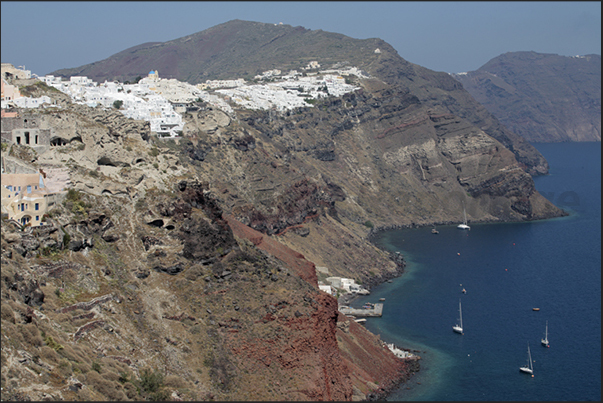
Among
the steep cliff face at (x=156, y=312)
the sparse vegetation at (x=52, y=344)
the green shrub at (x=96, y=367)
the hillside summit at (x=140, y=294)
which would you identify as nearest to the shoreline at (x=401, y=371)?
the hillside summit at (x=140, y=294)

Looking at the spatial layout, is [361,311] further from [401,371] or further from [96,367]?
[96,367]

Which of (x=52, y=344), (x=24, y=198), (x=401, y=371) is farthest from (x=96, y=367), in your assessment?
(x=401, y=371)

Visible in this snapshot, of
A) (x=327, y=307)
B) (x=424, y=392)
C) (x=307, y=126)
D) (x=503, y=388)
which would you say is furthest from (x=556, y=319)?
(x=307, y=126)

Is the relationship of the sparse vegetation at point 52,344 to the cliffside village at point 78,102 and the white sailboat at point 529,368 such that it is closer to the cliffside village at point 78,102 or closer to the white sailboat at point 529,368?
the cliffside village at point 78,102

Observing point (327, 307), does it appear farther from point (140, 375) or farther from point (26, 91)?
point (26, 91)

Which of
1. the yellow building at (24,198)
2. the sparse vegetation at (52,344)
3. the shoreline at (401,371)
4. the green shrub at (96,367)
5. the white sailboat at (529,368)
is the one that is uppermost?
Result: the yellow building at (24,198)

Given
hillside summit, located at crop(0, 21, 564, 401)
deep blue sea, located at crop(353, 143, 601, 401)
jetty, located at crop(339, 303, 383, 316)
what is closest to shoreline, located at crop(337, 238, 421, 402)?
hillside summit, located at crop(0, 21, 564, 401)
